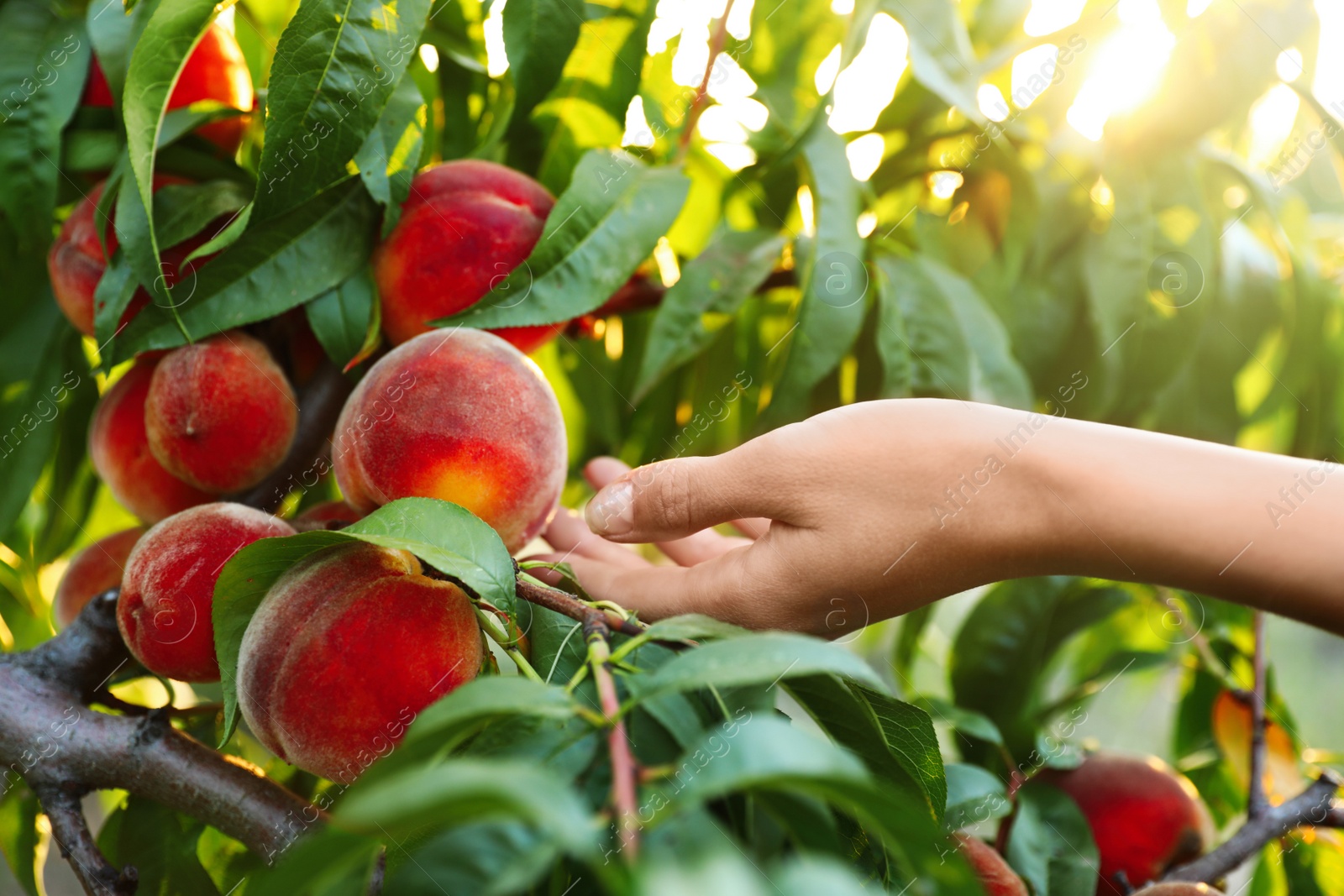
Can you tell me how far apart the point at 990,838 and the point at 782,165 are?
22.1 inches

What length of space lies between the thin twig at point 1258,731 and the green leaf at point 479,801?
73cm

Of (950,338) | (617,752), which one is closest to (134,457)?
(617,752)

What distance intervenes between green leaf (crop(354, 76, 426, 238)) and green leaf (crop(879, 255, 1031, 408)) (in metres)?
0.37

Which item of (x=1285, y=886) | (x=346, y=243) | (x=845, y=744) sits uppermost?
(x=346, y=243)

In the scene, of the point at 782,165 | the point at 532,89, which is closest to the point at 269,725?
the point at 532,89

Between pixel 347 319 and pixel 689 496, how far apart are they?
0.25 m

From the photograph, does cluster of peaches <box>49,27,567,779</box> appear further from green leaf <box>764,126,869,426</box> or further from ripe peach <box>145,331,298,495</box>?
green leaf <box>764,126,869,426</box>

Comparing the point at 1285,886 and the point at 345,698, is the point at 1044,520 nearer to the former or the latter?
the point at 345,698

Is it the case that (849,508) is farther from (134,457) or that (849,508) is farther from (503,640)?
(134,457)

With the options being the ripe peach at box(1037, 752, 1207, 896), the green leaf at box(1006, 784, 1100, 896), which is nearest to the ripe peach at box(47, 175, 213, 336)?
the green leaf at box(1006, 784, 1100, 896)

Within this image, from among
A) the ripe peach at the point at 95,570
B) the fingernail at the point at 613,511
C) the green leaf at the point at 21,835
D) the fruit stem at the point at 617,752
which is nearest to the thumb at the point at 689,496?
the fingernail at the point at 613,511

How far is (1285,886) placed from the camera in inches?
33.3

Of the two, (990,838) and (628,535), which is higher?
(628,535)

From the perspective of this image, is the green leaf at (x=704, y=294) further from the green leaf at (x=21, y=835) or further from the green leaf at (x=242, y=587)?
the green leaf at (x=21, y=835)
